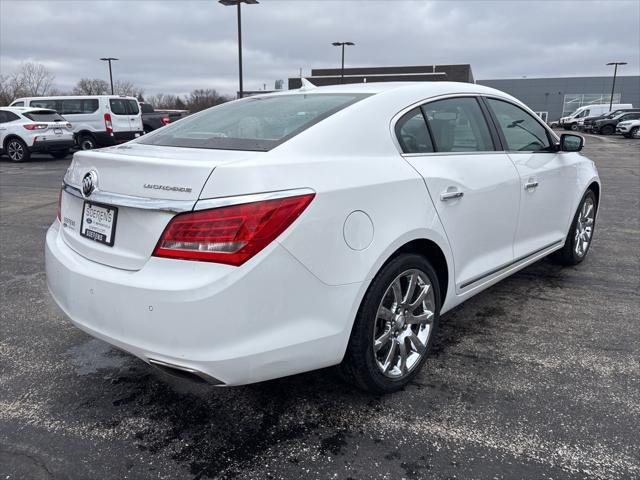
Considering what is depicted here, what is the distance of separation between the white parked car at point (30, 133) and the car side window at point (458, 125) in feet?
51.4

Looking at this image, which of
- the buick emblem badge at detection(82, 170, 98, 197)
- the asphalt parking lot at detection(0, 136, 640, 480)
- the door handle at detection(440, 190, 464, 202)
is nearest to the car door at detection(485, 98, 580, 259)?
the asphalt parking lot at detection(0, 136, 640, 480)

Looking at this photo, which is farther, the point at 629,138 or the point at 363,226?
the point at 629,138

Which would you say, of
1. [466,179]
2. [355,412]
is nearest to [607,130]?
[466,179]

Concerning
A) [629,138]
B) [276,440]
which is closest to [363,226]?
[276,440]

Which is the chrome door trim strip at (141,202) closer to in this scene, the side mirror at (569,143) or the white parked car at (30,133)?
the side mirror at (569,143)

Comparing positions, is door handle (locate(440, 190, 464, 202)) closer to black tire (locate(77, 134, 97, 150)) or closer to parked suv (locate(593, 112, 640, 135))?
black tire (locate(77, 134, 97, 150))

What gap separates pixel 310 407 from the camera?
2613 millimetres

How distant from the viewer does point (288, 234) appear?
203 centimetres

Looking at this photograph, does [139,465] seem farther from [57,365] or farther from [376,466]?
[57,365]

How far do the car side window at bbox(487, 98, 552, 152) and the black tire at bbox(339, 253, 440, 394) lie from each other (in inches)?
57.3

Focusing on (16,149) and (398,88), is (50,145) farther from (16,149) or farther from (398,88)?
(398,88)

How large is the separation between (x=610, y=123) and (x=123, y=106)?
31439 mm

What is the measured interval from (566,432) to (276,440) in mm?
1309

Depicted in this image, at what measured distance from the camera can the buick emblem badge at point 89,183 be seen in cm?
236
